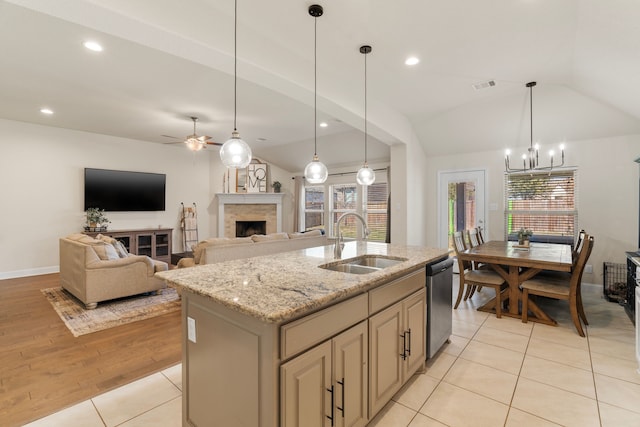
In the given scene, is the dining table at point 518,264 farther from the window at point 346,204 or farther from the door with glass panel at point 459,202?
the window at point 346,204

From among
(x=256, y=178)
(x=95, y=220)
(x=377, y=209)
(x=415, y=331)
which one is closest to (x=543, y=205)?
(x=377, y=209)

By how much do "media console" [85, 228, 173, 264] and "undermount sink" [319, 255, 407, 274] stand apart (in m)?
5.62

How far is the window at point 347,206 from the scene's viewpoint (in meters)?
6.82

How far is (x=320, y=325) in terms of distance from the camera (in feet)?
4.55

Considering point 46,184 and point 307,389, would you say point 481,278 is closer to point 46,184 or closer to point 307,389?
point 307,389

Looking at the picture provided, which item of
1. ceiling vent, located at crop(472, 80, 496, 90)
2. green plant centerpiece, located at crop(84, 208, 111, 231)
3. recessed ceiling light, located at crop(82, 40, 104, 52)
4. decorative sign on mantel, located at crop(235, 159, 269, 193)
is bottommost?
green plant centerpiece, located at crop(84, 208, 111, 231)

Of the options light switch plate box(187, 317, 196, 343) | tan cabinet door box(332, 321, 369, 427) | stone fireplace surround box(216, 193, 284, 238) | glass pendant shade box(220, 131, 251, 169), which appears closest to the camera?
tan cabinet door box(332, 321, 369, 427)

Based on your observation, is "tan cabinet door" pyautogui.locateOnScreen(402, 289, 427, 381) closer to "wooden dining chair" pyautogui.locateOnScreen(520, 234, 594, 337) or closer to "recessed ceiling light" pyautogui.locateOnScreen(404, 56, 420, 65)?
"wooden dining chair" pyautogui.locateOnScreen(520, 234, 594, 337)

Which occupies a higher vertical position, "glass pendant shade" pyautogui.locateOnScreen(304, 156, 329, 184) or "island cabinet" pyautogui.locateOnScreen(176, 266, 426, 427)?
"glass pendant shade" pyautogui.locateOnScreen(304, 156, 329, 184)

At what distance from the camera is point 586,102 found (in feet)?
13.7

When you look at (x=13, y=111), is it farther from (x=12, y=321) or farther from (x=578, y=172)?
(x=578, y=172)

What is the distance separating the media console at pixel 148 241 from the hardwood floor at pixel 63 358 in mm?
2544

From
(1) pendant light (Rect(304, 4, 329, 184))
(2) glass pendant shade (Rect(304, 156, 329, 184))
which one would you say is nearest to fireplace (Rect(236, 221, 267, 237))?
(1) pendant light (Rect(304, 4, 329, 184))

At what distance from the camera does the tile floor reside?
1855 mm
